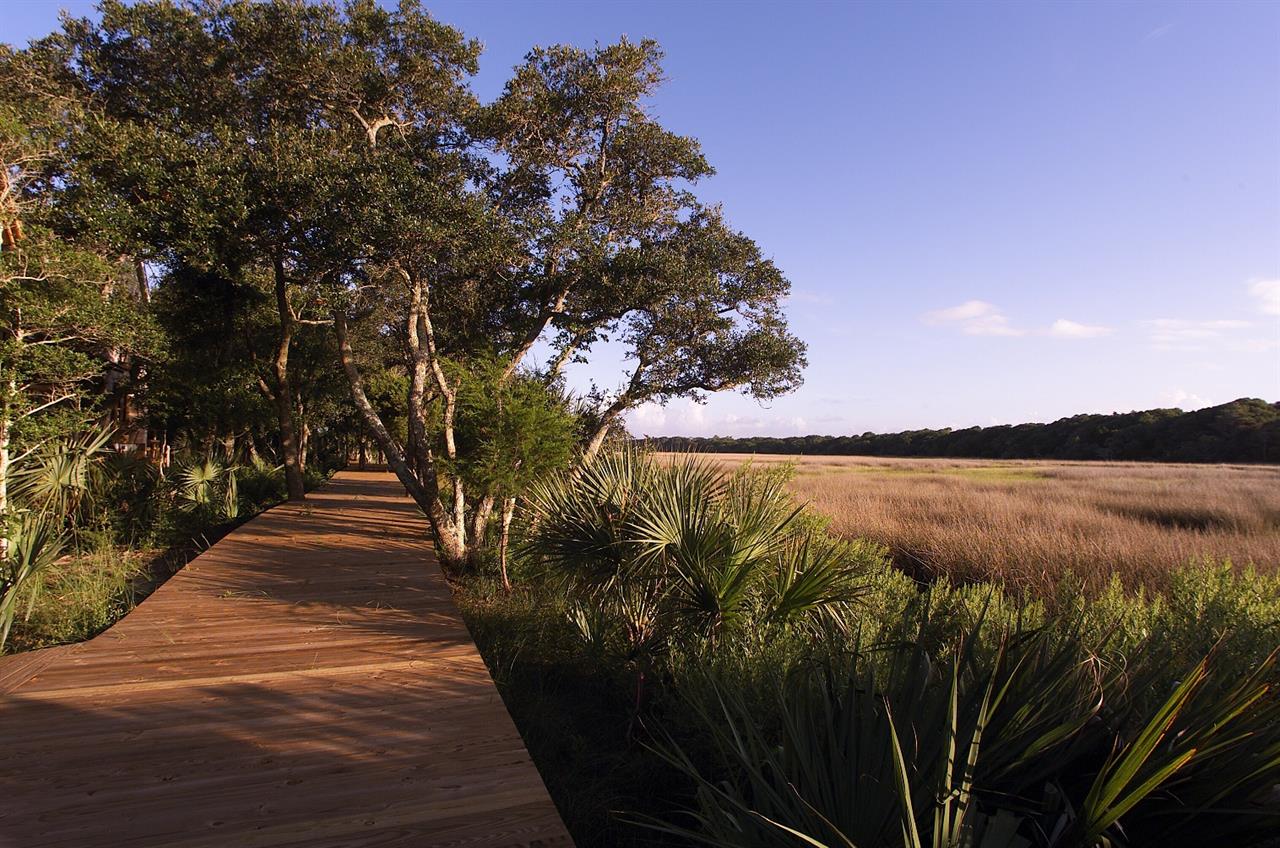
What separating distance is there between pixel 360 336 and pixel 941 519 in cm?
1599

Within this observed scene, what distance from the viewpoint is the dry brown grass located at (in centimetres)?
827

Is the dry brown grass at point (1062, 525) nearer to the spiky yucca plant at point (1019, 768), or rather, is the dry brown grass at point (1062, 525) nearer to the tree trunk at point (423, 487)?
the spiky yucca plant at point (1019, 768)

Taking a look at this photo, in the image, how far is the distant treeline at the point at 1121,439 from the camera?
37594 mm

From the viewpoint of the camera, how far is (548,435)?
27.0 feet

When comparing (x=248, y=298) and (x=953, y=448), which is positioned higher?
(x=248, y=298)

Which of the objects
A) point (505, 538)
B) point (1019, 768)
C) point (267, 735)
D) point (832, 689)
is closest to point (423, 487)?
point (505, 538)

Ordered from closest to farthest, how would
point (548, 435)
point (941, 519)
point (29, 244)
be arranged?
1. point (29, 244)
2. point (548, 435)
3. point (941, 519)

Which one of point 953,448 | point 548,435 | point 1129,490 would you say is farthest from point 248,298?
point 953,448

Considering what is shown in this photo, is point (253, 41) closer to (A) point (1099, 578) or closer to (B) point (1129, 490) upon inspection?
(A) point (1099, 578)

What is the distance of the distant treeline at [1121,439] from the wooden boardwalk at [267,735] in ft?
78.0

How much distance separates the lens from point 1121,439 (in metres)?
44.6

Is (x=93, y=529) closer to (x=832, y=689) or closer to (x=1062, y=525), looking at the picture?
(x=832, y=689)

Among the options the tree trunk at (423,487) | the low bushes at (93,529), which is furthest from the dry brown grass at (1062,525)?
the low bushes at (93,529)

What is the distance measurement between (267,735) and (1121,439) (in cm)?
5610
